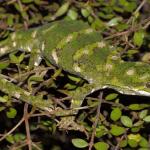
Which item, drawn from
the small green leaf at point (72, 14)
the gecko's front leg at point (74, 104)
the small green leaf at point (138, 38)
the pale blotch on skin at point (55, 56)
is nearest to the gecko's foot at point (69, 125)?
the gecko's front leg at point (74, 104)

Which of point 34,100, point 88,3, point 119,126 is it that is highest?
point 88,3

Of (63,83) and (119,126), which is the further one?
(63,83)

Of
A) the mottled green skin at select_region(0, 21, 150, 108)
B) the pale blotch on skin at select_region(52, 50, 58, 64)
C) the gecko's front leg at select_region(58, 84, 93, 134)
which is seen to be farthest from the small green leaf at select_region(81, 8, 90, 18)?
the gecko's front leg at select_region(58, 84, 93, 134)

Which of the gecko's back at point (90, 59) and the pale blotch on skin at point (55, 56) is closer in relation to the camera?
Result: the gecko's back at point (90, 59)

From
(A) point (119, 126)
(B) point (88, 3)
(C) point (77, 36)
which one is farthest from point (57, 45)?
(A) point (119, 126)

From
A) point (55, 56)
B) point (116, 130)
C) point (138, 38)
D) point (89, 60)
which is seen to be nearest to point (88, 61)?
point (89, 60)

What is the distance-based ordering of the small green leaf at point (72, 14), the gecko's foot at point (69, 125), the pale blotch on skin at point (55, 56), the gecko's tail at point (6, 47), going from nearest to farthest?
the gecko's foot at point (69, 125)
the pale blotch on skin at point (55, 56)
the small green leaf at point (72, 14)
the gecko's tail at point (6, 47)

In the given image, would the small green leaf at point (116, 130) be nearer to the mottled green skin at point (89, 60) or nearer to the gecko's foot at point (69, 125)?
the gecko's foot at point (69, 125)

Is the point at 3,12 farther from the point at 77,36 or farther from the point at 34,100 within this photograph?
the point at 34,100
